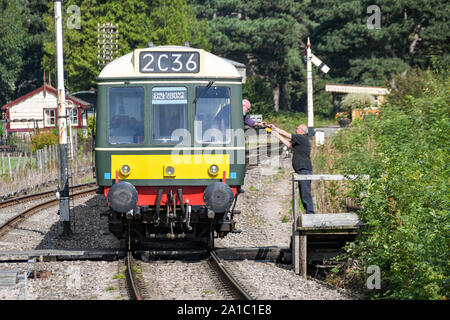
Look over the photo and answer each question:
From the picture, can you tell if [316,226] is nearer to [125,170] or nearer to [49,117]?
[125,170]

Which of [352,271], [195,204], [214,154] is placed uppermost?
[214,154]

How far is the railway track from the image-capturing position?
343 inches

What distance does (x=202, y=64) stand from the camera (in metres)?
11.1

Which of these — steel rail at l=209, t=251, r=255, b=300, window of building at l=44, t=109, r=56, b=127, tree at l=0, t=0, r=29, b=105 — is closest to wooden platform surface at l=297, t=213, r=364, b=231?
steel rail at l=209, t=251, r=255, b=300

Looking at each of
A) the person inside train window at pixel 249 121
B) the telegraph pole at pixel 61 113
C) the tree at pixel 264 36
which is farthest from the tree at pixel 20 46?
the person inside train window at pixel 249 121

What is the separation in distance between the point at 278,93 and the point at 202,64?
55452 mm

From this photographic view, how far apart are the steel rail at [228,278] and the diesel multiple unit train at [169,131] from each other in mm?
696

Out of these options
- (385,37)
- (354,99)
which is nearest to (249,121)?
(354,99)

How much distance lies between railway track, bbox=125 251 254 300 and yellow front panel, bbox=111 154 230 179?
136 cm

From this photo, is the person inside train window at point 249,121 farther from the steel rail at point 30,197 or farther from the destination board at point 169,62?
the steel rail at point 30,197

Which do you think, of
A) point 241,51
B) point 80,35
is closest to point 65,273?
point 80,35

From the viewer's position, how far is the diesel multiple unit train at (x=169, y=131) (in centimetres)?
1095

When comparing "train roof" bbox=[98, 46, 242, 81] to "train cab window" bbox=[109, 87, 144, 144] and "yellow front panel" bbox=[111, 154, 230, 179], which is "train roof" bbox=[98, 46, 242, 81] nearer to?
"train cab window" bbox=[109, 87, 144, 144]
